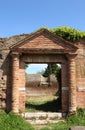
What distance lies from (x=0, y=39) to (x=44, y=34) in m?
2.11

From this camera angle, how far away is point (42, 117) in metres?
14.4

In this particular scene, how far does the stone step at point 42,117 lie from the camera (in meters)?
14.3

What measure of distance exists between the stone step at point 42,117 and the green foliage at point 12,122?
0.57 meters

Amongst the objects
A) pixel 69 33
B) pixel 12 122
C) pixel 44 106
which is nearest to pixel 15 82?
pixel 12 122

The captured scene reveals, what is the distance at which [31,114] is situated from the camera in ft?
47.4

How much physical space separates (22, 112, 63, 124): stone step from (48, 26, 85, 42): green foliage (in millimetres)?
3684

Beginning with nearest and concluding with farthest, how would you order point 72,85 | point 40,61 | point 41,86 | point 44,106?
point 72,85
point 40,61
point 44,106
point 41,86

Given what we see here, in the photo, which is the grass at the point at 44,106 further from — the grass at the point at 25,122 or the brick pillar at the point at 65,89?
the grass at the point at 25,122

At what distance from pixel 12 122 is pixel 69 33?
4997 mm

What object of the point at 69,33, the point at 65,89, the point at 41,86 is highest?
the point at 69,33

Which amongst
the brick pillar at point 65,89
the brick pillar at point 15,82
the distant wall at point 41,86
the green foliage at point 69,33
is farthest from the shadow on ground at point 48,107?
the distant wall at point 41,86

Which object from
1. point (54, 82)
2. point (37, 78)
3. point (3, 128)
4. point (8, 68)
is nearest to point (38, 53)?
point (8, 68)

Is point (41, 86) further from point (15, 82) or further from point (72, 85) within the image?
point (15, 82)

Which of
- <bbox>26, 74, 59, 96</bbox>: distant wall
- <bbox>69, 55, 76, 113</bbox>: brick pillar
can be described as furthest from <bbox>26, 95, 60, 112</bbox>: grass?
<bbox>26, 74, 59, 96</bbox>: distant wall
